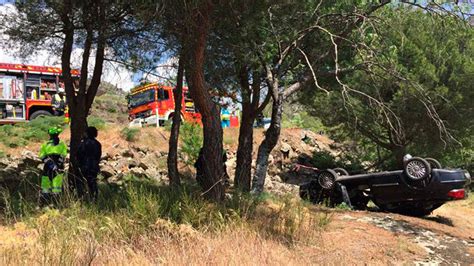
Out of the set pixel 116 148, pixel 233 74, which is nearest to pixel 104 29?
pixel 233 74

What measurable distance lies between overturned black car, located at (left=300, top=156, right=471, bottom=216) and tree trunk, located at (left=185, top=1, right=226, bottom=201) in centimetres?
376

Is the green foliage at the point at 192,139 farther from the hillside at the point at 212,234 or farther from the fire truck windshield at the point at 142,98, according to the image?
the hillside at the point at 212,234

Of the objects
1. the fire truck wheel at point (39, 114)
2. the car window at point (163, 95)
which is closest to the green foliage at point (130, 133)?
the car window at point (163, 95)

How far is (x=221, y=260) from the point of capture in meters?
5.02

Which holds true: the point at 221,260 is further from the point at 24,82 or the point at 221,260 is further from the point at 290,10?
the point at 24,82

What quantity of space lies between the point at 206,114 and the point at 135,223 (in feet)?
7.78

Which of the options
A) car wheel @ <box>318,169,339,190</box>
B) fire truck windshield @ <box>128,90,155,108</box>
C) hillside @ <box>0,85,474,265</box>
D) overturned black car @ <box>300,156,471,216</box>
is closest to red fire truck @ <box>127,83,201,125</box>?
fire truck windshield @ <box>128,90,155,108</box>

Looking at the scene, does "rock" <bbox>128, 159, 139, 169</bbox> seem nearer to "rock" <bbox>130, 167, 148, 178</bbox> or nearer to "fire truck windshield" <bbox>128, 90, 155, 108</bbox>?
"rock" <bbox>130, 167, 148, 178</bbox>

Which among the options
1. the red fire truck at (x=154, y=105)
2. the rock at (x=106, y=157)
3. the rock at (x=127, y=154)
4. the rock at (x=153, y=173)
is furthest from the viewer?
the red fire truck at (x=154, y=105)

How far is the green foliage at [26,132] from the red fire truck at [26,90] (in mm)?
1335

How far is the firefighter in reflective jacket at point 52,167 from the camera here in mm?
8555

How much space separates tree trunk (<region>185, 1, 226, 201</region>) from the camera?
745 centimetres

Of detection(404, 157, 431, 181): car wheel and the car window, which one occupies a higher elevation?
the car window

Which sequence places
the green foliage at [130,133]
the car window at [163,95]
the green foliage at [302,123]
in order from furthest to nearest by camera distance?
the green foliage at [302,123], the car window at [163,95], the green foliage at [130,133]
